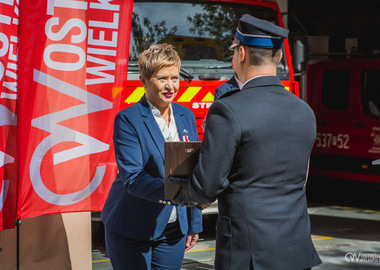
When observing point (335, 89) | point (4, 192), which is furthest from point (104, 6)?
point (335, 89)

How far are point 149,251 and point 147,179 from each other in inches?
18.3

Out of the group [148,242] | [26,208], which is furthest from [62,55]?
[148,242]

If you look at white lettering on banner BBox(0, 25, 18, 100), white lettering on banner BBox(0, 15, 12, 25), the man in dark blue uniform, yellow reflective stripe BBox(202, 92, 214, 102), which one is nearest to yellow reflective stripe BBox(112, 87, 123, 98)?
white lettering on banner BBox(0, 25, 18, 100)

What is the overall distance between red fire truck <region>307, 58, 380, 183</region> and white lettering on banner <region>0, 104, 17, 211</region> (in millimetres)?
7624

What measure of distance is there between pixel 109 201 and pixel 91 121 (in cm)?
93

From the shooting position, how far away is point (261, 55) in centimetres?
276

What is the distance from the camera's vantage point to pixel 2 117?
4.16m

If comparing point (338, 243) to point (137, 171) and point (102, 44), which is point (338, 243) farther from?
point (137, 171)

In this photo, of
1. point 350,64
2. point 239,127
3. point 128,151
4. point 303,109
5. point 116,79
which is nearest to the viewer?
point 239,127


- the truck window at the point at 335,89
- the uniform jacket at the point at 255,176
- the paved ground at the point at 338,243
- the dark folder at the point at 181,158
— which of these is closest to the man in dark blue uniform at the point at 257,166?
the uniform jacket at the point at 255,176

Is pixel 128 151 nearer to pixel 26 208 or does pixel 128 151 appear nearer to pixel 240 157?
pixel 240 157

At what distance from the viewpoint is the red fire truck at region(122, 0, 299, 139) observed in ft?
23.2

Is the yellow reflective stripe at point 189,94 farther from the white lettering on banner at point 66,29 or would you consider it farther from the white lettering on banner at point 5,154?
the white lettering on banner at point 5,154

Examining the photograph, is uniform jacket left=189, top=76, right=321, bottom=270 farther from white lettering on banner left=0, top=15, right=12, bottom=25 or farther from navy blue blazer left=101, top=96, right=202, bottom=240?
white lettering on banner left=0, top=15, right=12, bottom=25
